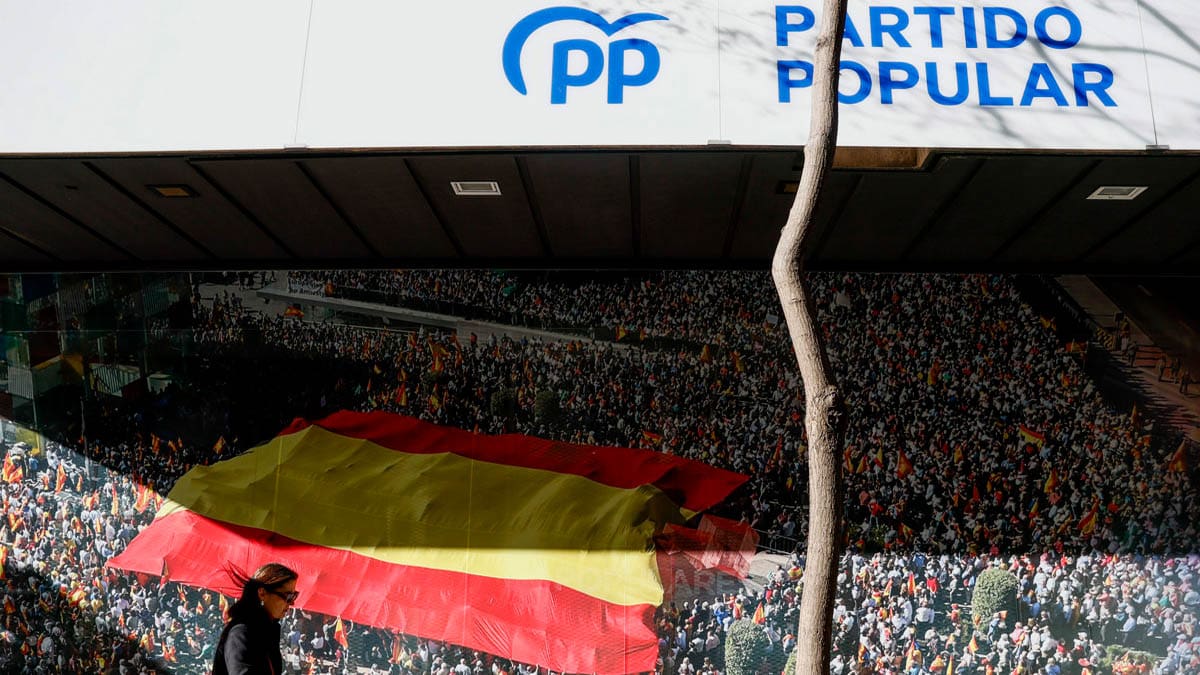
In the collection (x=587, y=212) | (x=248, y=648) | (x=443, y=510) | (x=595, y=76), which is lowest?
(x=248, y=648)

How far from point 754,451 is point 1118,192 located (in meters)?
2.46

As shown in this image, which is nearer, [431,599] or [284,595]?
[284,595]

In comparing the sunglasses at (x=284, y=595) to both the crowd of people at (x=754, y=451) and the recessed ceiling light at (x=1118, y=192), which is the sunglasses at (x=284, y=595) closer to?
the crowd of people at (x=754, y=451)

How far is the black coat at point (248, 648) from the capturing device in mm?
3404

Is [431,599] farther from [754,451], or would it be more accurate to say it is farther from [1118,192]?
[1118,192]

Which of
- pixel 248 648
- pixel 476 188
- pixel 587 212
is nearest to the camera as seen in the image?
pixel 248 648

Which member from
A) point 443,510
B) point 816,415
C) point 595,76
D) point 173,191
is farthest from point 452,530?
point 816,415

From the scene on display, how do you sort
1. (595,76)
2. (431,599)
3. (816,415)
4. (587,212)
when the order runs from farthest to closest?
(431,599) → (587,212) → (595,76) → (816,415)

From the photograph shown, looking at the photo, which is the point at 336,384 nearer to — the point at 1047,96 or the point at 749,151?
the point at 749,151

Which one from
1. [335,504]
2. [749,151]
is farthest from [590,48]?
[335,504]

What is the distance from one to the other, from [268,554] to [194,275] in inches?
73.6

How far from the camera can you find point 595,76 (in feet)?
16.2

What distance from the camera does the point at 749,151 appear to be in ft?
16.1

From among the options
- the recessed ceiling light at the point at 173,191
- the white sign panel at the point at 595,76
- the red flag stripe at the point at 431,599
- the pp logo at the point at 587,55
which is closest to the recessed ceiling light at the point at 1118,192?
the white sign panel at the point at 595,76
